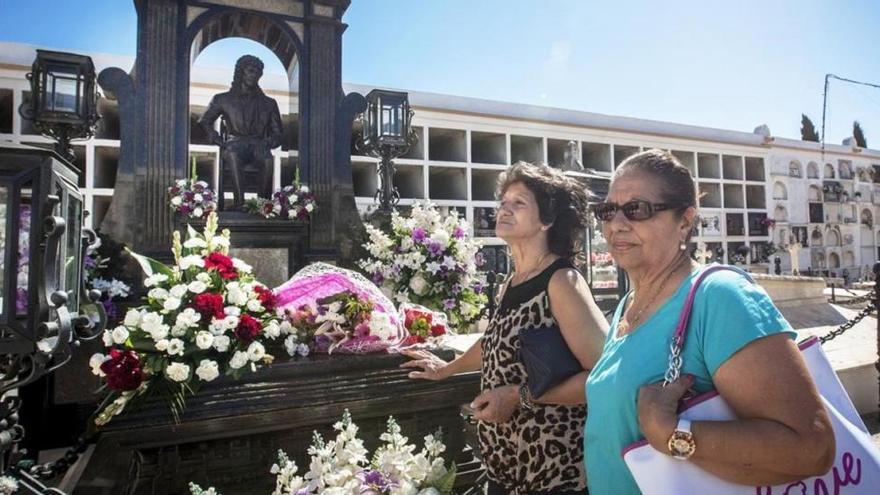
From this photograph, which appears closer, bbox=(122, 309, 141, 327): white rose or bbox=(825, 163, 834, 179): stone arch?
bbox=(122, 309, 141, 327): white rose

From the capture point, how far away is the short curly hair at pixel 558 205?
1795 mm

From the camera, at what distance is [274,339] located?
2473mm

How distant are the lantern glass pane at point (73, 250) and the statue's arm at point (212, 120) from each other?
4371mm

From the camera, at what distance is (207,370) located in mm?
2021

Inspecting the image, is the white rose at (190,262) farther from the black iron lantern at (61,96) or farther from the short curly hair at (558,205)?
the black iron lantern at (61,96)

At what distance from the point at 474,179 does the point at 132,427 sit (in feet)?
68.3

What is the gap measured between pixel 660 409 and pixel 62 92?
6.14m

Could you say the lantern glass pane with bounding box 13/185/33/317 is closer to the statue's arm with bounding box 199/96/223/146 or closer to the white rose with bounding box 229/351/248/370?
the white rose with bounding box 229/351/248/370

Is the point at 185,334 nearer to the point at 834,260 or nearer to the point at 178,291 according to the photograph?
the point at 178,291

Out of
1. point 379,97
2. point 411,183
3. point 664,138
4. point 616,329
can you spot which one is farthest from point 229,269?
point 664,138

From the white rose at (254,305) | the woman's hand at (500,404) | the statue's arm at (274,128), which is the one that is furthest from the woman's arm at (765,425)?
the statue's arm at (274,128)

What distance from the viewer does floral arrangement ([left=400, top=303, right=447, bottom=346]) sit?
8.68 feet

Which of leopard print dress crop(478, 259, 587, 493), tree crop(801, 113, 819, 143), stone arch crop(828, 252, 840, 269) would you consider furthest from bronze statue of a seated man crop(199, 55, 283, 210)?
tree crop(801, 113, 819, 143)

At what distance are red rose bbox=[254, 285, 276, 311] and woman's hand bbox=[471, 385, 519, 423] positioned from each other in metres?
1.24
